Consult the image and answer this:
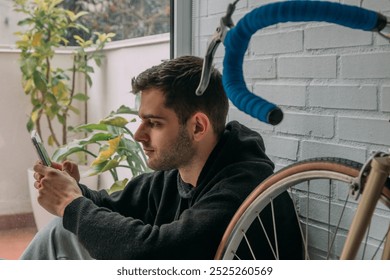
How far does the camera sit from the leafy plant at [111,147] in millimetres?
1886

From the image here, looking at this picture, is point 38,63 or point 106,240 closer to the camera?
point 106,240

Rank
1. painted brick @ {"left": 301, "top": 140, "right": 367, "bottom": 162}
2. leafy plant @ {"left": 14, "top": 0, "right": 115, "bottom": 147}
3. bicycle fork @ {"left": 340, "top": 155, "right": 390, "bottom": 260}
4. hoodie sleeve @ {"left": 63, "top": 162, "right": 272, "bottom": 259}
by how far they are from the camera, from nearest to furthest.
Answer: bicycle fork @ {"left": 340, "top": 155, "right": 390, "bottom": 260}
hoodie sleeve @ {"left": 63, "top": 162, "right": 272, "bottom": 259}
painted brick @ {"left": 301, "top": 140, "right": 367, "bottom": 162}
leafy plant @ {"left": 14, "top": 0, "right": 115, "bottom": 147}

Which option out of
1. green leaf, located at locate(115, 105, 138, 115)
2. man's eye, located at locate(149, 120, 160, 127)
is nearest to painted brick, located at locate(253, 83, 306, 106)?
man's eye, located at locate(149, 120, 160, 127)

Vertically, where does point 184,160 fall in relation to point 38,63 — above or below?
below

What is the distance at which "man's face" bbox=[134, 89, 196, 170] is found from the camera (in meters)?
1.40

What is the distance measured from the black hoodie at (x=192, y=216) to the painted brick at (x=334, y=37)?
0.26 m

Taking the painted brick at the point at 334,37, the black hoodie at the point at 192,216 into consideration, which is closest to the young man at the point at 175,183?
the black hoodie at the point at 192,216

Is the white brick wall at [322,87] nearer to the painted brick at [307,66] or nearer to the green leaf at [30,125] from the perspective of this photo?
the painted brick at [307,66]


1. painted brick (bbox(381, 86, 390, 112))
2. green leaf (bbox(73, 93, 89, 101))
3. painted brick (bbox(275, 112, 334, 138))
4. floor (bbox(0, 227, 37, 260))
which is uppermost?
painted brick (bbox(381, 86, 390, 112))

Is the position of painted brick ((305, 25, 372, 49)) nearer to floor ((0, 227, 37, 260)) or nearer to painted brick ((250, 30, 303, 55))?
painted brick ((250, 30, 303, 55))
